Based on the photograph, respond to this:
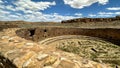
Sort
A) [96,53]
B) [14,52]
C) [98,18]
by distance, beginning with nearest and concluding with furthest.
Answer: [14,52] → [96,53] → [98,18]

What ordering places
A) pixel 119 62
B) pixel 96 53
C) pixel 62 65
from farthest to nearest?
pixel 96 53
pixel 119 62
pixel 62 65

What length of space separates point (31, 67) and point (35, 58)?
0.72 feet

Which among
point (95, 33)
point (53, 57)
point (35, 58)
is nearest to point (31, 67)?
point (35, 58)

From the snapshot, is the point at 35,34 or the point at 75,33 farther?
the point at 75,33

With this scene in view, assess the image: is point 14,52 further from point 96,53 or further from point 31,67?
point 96,53

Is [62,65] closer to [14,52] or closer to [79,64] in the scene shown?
[79,64]

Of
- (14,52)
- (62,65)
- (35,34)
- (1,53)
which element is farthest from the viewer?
(35,34)

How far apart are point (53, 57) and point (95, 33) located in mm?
17802

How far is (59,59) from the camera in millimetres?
2598

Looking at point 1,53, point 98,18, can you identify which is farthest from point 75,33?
point 98,18

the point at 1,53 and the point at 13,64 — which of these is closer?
the point at 13,64

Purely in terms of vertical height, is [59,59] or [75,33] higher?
[59,59]

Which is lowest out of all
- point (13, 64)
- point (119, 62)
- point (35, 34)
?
point (119, 62)

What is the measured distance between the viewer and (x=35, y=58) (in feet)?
8.88
